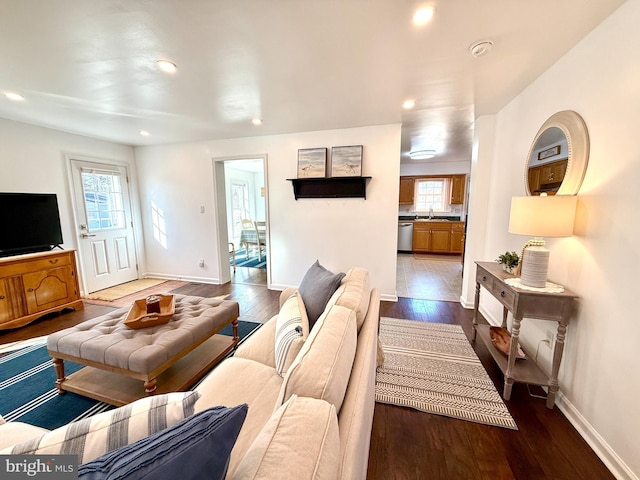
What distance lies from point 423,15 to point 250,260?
569 centimetres

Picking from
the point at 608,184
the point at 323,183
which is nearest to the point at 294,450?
the point at 608,184

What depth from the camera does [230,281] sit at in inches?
181

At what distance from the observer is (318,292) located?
1.64 metres

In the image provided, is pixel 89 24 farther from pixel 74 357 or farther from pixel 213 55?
pixel 74 357

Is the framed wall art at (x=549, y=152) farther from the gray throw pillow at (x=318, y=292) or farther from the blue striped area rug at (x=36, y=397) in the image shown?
the blue striped area rug at (x=36, y=397)

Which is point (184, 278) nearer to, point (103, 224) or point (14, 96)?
point (103, 224)

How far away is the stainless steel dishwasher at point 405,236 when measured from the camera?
7102 mm

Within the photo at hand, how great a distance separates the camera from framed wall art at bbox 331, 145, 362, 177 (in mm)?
3488

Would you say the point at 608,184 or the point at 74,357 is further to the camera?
the point at 74,357

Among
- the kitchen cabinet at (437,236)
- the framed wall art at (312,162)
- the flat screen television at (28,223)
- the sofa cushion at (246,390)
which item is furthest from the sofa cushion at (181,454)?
the kitchen cabinet at (437,236)

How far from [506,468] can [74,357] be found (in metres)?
2.64

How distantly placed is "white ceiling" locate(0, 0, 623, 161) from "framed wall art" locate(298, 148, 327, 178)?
1.87 feet

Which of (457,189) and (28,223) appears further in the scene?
(457,189)

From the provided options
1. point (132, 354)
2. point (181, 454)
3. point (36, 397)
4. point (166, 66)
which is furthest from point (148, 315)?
point (166, 66)
